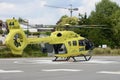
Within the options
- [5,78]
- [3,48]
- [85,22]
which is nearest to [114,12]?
[85,22]

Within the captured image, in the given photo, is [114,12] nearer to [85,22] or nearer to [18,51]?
[85,22]

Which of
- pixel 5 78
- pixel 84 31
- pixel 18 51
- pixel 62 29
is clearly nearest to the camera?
pixel 5 78

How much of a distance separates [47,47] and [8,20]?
171 inches

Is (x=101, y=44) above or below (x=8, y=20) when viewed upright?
below

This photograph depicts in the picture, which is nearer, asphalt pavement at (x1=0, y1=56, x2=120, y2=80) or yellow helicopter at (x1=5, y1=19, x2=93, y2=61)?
asphalt pavement at (x1=0, y1=56, x2=120, y2=80)

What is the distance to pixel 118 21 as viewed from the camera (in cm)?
10350

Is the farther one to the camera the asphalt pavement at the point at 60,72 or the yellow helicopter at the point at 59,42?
the yellow helicopter at the point at 59,42

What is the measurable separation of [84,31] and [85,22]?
687 cm

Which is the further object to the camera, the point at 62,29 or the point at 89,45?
the point at 62,29

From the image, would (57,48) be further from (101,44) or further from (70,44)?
(101,44)

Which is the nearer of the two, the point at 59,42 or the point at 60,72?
the point at 60,72

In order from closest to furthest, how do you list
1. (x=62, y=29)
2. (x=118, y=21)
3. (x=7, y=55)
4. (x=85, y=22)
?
(x=62, y=29)
(x=7, y=55)
(x=85, y=22)
(x=118, y=21)

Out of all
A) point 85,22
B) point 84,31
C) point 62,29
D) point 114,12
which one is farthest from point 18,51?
point 114,12

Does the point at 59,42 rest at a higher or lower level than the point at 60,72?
higher
